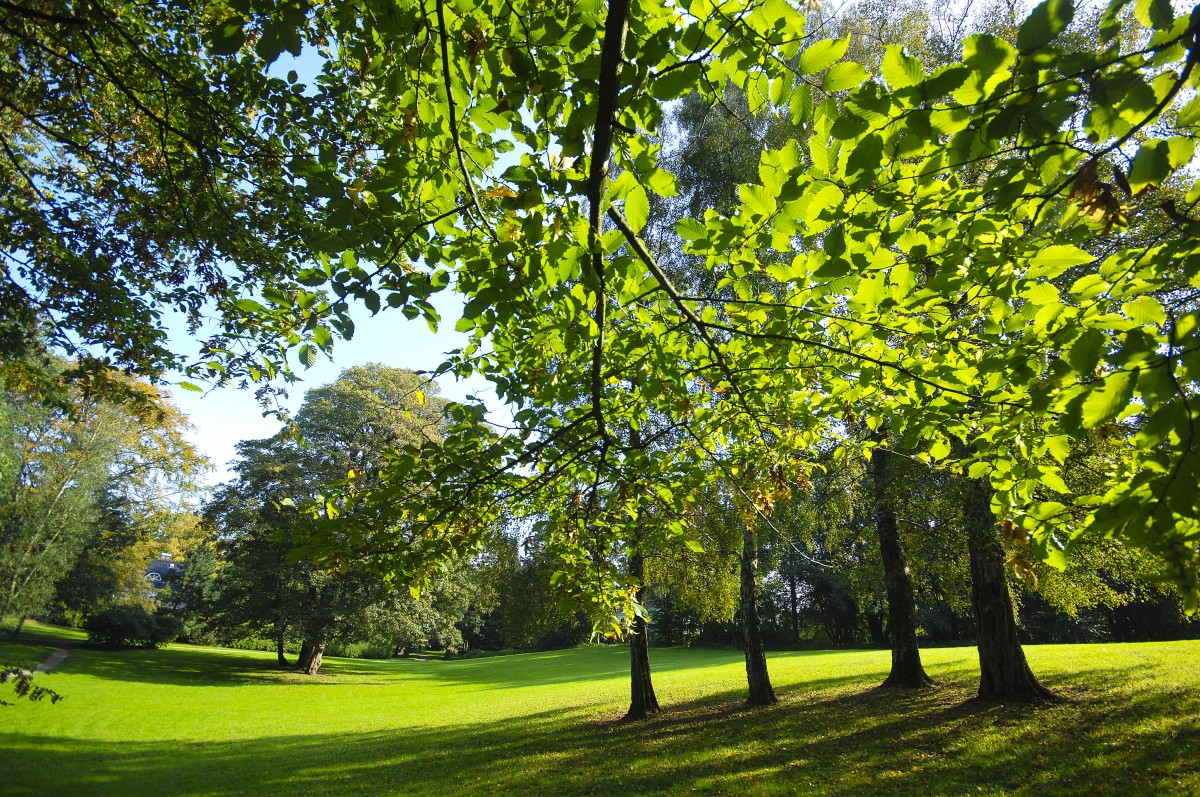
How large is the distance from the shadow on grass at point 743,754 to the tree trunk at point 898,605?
576mm

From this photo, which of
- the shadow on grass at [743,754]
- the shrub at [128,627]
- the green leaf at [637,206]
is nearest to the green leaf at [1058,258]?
the green leaf at [637,206]

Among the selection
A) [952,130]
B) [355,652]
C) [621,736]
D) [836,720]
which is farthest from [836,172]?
[355,652]

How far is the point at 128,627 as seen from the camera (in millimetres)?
24375

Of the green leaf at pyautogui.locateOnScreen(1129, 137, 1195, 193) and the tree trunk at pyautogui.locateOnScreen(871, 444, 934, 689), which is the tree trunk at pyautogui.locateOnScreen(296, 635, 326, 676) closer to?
the tree trunk at pyautogui.locateOnScreen(871, 444, 934, 689)

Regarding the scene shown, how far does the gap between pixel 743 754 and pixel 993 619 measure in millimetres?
4557

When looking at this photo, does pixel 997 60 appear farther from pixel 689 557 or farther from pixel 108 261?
pixel 689 557

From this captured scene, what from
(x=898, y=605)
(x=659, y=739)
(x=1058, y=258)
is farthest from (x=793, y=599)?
(x=1058, y=258)

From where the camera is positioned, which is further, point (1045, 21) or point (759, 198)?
point (759, 198)

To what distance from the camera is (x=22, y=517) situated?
21.2 meters

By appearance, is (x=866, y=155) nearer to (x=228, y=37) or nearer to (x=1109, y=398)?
(x=1109, y=398)

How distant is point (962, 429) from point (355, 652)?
4274 centimetres

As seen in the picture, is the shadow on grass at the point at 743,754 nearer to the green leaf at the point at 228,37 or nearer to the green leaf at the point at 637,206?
the green leaf at the point at 637,206

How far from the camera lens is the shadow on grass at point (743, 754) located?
5.73 metres

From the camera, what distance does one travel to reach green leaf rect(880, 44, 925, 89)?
1483 millimetres
